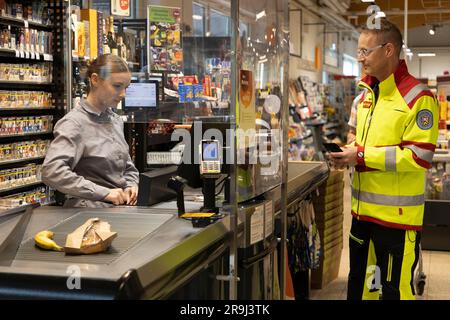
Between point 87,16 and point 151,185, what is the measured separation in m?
2.93

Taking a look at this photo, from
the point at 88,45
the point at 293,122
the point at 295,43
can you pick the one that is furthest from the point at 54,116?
the point at 295,43

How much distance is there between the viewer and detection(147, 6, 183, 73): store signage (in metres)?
3.69

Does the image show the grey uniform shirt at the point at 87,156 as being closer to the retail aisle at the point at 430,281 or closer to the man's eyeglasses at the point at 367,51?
the man's eyeglasses at the point at 367,51

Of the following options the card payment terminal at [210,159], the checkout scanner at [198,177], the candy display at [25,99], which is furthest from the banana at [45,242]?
the candy display at [25,99]

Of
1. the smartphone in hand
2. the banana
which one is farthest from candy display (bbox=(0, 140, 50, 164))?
the banana

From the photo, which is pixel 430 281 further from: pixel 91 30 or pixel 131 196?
pixel 91 30

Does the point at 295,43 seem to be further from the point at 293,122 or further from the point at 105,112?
the point at 105,112

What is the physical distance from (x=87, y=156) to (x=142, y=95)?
69 centimetres

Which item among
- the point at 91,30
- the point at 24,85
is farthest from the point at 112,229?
the point at 24,85

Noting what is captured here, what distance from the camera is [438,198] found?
6707 mm

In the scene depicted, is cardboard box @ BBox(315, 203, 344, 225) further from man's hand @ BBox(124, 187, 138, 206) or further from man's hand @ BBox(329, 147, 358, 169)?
man's hand @ BBox(124, 187, 138, 206)

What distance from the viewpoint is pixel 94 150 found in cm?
329

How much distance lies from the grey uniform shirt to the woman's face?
82mm

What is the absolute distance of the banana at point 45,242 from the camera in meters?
2.09
